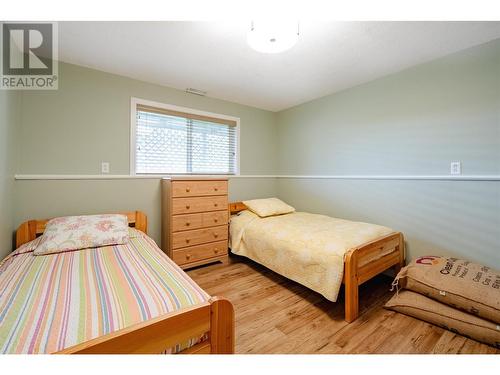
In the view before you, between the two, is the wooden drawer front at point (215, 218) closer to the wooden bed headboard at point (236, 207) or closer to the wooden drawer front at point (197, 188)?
the wooden drawer front at point (197, 188)

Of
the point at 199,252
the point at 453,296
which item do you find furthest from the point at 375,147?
the point at 199,252

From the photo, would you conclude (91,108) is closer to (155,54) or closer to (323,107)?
(155,54)

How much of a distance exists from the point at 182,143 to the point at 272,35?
173 centimetres

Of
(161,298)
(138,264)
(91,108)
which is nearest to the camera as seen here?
(161,298)

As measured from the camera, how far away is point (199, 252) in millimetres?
2297

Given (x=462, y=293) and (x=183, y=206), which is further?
(x=183, y=206)

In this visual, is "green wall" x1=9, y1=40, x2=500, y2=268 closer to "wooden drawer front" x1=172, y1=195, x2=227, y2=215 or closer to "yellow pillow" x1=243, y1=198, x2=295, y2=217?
"wooden drawer front" x1=172, y1=195, x2=227, y2=215

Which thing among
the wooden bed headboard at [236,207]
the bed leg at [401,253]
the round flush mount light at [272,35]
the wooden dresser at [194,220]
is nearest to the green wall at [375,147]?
the bed leg at [401,253]

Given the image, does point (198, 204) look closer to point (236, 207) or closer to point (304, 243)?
point (236, 207)

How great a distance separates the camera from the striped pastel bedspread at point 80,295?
0.69 m

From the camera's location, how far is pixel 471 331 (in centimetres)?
132

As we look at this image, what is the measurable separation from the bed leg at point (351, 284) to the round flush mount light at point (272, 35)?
4.95 ft
